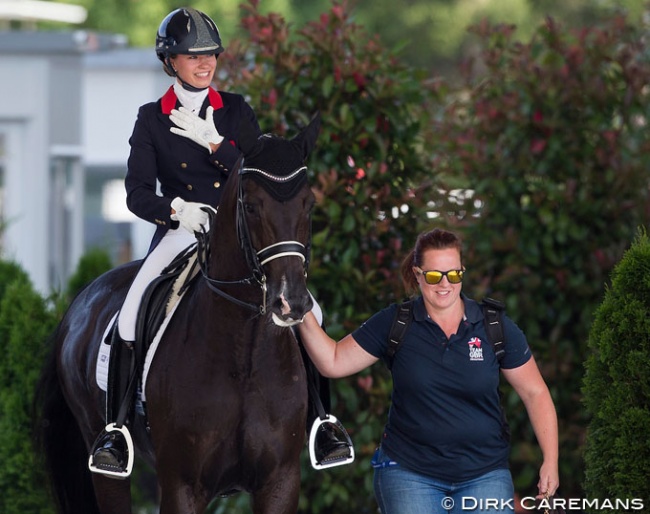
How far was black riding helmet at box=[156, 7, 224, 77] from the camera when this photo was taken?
5.51 meters

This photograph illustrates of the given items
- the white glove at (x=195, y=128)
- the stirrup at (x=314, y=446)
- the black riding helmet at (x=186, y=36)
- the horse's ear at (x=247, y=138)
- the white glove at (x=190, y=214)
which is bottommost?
the stirrup at (x=314, y=446)

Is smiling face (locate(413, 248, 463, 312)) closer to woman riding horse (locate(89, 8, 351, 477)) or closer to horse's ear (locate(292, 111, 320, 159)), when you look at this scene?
horse's ear (locate(292, 111, 320, 159))

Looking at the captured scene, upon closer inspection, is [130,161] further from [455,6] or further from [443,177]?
[455,6]

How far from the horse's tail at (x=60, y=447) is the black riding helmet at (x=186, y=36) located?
2.34m

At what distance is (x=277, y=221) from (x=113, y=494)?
2350 mm

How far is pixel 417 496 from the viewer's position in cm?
503

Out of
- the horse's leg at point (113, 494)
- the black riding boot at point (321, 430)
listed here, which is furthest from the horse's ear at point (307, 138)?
the horse's leg at point (113, 494)

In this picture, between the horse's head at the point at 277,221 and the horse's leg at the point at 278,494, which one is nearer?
the horse's head at the point at 277,221

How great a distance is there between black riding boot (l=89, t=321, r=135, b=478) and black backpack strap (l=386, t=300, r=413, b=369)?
45.7 inches

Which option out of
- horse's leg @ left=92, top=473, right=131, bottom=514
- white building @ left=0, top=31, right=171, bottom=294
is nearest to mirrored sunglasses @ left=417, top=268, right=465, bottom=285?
horse's leg @ left=92, top=473, right=131, bottom=514

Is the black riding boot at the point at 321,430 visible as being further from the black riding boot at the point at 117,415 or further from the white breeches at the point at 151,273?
the black riding boot at the point at 117,415

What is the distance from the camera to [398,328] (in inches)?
205

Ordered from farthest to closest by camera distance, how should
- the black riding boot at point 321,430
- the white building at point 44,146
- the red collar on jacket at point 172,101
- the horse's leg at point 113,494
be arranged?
the white building at point 44,146
the horse's leg at point 113,494
the red collar on jacket at point 172,101
the black riding boot at point 321,430

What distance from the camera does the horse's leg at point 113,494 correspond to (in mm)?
6344
